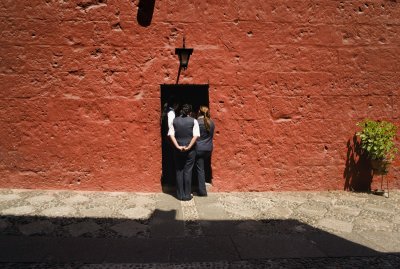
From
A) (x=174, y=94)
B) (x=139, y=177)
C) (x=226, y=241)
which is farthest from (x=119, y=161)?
(x=226, y=241)

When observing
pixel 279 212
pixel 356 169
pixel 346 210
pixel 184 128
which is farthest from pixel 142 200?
pixel 356 169

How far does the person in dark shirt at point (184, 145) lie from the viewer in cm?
552

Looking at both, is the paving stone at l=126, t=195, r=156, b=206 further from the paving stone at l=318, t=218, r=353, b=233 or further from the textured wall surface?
the paving stone at l=318, t=218, r=353, b=233

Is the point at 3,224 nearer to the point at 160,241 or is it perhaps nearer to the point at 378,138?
the point at 160,241

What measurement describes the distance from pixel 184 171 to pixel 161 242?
187 centimetres

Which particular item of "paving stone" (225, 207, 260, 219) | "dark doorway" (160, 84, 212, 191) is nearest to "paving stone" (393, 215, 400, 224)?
"paving stone" (225, 207, 260, 219)

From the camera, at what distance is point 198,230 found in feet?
14.1

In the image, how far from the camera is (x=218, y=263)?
343cm

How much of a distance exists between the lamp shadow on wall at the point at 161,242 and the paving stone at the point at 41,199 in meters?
0.65

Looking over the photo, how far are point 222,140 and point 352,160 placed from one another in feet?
8.25

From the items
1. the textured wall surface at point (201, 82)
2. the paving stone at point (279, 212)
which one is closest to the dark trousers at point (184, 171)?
the textured wall surface at point (201, 82)

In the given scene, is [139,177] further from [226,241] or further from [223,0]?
[223,0]

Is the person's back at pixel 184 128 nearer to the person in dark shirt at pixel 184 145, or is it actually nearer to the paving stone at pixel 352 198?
the person in dark shirt at pixel 184 145

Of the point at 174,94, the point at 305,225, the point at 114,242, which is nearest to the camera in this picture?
the point at 114,242
